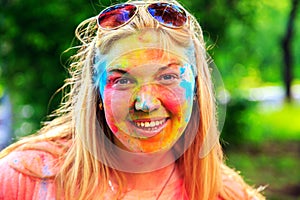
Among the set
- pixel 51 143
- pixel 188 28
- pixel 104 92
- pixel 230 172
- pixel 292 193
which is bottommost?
pixel 292 193

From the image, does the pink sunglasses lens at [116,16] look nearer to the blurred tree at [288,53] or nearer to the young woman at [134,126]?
the young woman at [134,126]

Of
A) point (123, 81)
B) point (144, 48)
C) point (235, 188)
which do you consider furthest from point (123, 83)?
point (235, 188)

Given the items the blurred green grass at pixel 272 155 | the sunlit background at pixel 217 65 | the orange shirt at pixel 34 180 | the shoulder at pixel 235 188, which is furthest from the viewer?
the blurred green grass at pixel 272 155

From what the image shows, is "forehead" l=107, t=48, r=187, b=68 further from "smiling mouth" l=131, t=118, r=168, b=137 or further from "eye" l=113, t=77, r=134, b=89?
"smiling mouth" l=131, t=118, r=168, b=137

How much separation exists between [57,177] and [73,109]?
231mm

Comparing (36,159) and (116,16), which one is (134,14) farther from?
(36,159)

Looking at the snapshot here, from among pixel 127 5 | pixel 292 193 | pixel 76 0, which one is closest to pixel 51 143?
pixel 127 5

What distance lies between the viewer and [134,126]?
1.82 m

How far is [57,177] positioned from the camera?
1920mm

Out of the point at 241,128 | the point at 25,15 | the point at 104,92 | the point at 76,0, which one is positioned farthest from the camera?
the point at 241,128

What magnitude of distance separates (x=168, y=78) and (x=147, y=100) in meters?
0.10

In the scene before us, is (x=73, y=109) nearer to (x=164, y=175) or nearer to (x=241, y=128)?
(x=164, y=175)

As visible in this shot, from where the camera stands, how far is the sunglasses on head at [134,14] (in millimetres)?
1869

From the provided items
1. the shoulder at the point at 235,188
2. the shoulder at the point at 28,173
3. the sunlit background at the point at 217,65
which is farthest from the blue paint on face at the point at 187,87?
the sunlit background at the point at 217,65
